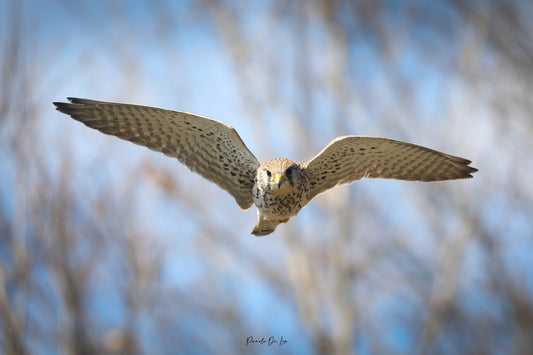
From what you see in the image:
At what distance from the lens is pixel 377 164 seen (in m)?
3.80

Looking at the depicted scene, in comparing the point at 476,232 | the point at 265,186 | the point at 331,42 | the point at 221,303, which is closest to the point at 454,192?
the point at 476,232

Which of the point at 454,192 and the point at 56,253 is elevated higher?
the point at 454,192

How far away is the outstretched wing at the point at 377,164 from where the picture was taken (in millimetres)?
3481

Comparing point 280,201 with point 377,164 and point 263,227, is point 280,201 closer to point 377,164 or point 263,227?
point 263,227

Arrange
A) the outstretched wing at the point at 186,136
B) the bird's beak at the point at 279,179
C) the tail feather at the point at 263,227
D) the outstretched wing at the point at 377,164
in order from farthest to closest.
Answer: the tail feather at the point at 263,227 → the outstretched wing at the point at 377,164 → the outstretched wing at the point at 186,136 → the bird's beak at the point at 279,179

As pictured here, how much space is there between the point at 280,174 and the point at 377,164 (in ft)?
3.40

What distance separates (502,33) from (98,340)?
929cm


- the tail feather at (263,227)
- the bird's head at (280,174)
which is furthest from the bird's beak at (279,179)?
the tail feather at (263,227)

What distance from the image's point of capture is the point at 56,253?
27.4 ft

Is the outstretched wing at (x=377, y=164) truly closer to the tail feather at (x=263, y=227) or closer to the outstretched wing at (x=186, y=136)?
the tail feather at (x=263, y=227)

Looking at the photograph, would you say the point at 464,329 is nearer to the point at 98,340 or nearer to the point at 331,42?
the point at 331,42

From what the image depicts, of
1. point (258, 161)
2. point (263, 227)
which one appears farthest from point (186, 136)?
point (263, 227)

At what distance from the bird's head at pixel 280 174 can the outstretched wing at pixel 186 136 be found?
0.31 m

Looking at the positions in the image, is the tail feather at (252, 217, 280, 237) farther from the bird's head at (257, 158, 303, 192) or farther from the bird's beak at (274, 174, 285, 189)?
the bird's beak at (274, 174, 285, 189)
